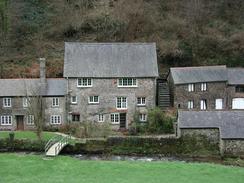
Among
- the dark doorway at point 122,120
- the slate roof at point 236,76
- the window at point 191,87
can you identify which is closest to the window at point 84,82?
the dark doorway at point 122,120

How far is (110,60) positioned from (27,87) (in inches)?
394

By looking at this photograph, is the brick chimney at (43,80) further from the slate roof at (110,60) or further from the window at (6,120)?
the window at (6,120)

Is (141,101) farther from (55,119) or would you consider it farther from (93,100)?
(55,119)

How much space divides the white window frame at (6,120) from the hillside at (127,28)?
528 inches

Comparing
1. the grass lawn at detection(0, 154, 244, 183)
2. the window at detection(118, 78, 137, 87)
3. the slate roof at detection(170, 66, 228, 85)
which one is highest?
the slate roof at detection(170, 66, 228, 85)

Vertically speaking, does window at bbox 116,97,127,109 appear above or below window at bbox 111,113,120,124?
above

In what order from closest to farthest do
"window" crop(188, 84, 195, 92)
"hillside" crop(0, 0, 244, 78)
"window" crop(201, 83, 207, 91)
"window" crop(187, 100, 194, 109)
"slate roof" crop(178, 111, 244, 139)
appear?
"slate roof" crop(178, 111, 244, 139)
"window" crop(188, 84, 195, 92)
"window" crop(187, 100, 194, 109)
"window" crop(201, 83, 207, 91)
"hillside" crop(0, 0, 244, 78)

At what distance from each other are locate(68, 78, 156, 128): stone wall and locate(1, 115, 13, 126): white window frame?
6878 millimetres

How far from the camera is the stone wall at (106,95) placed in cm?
6066

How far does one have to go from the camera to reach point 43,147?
51.0 m

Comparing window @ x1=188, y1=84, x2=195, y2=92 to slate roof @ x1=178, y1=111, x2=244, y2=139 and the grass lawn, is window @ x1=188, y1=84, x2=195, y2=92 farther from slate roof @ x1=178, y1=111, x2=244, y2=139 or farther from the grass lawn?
the grass lawn

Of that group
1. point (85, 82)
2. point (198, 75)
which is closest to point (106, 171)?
point (85, 82)

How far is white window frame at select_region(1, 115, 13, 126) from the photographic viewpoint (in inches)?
2378

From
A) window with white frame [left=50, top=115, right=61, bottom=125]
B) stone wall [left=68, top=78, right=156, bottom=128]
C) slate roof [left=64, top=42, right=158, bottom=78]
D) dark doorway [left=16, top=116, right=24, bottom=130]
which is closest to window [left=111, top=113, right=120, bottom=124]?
Answer: stone wall [left=68, top=78, right=156, bottom=128]
